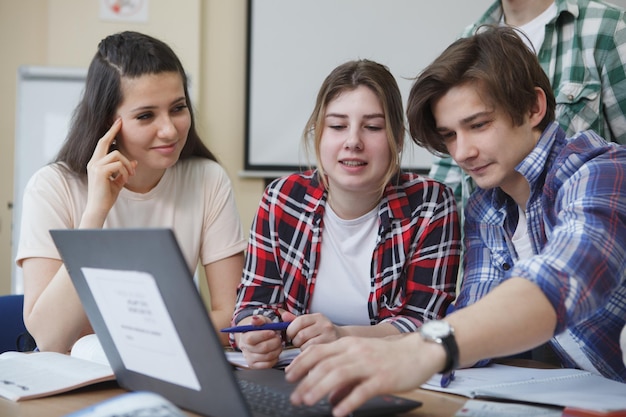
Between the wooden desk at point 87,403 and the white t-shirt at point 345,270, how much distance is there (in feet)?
1.58

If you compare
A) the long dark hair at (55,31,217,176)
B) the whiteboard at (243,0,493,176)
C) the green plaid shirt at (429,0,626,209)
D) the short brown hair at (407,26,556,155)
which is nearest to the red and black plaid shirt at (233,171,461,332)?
the short brown hair at (407,26,556,155)

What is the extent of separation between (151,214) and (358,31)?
2449 mm

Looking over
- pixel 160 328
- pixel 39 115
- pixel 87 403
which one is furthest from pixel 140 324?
pixel 39 115

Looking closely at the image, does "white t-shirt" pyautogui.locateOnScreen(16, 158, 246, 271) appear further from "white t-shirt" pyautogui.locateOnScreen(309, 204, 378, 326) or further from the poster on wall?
the poster on wall

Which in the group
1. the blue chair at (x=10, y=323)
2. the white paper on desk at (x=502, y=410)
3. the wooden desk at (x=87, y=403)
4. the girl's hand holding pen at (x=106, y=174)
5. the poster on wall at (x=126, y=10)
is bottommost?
Result: the blue chair at (x=10, y=323)

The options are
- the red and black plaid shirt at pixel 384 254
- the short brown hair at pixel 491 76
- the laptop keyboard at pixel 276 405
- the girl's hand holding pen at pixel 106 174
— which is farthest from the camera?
the girl's hand holding pen at pixel 106 174

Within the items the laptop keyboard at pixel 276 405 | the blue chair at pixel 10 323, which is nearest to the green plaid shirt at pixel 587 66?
the laptop keyboard at pixel 276 405

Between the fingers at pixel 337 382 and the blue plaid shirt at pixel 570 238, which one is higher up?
the blue plaid shirt at pixel 570 238

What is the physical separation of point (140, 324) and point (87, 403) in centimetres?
18

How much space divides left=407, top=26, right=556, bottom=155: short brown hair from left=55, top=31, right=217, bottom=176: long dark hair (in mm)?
645

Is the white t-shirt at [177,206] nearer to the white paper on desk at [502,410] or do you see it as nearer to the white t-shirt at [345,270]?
the white t-shirt at [345,270]

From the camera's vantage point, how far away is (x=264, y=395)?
100 cm

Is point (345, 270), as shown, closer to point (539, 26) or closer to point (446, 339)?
point (446, 339)

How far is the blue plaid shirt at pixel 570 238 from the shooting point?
3.16 feet
